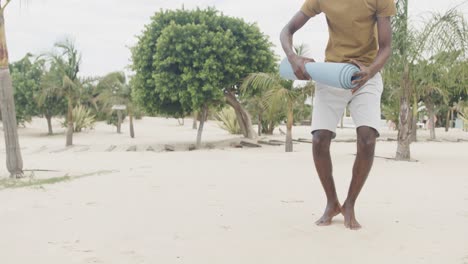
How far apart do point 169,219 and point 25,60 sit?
29912 mm

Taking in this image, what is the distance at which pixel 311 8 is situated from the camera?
387 cm

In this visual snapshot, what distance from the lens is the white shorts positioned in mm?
3617

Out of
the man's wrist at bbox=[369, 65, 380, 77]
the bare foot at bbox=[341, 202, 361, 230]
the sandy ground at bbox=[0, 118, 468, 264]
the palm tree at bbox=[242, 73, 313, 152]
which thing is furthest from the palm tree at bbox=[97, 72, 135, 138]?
the man's wrist at bbox=[369, 65, 380, 77]

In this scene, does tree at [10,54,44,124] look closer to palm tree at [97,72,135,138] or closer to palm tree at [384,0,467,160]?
palm tree at [97,72,135,138]

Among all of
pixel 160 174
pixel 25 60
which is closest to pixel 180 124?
pixel 25 60

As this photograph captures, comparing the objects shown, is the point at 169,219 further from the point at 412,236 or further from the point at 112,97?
the point at 112,97

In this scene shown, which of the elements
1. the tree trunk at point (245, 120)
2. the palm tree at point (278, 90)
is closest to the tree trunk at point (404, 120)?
the palm tree at point (278, 90)

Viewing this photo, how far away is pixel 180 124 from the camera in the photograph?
134 feet

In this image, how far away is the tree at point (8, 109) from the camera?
7.59m

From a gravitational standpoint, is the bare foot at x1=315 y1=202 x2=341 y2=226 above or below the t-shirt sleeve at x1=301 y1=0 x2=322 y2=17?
below

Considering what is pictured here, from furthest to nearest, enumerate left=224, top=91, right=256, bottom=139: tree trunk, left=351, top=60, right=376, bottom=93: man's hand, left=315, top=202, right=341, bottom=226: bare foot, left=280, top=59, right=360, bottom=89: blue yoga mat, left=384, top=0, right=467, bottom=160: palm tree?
left=224, top=91, right=256, bottom=139: tree trunk < left=384, top=0, right=467, bottom=160: palm tree < left=315, top=202, right=341, bottom=226: bare foot < left=351, top=60, right=376, bottom=93: man's hand < left=280, top=59, right=360, bottom=89: blue yoga mat

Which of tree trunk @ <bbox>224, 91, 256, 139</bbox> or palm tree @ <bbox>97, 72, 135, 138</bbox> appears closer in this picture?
tree trunk @ <bbox>224, 91, 256, 139</bbox>

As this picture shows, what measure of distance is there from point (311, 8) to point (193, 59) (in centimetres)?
1335

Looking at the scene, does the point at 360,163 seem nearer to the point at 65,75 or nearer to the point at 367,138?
the point at 367,138
